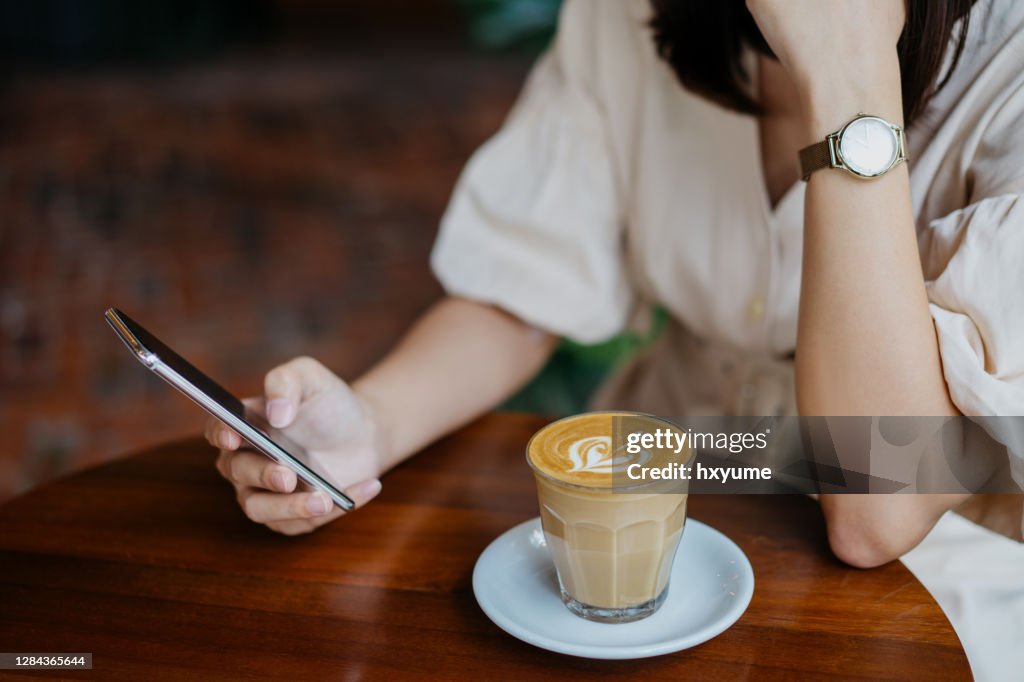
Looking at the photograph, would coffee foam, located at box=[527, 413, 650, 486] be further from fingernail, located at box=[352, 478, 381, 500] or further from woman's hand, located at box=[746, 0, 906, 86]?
woman's hand, located at box=[746, 0, 906, 86]

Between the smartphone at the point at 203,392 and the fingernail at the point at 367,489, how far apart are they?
48 mm

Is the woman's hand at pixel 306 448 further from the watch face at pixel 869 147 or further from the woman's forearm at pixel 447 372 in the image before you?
the watch face at pixel 869 147

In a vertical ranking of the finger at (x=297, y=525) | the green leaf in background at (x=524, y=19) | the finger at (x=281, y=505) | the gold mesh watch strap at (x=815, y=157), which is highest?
the gold mesh watch strap at (x=815, y=157)

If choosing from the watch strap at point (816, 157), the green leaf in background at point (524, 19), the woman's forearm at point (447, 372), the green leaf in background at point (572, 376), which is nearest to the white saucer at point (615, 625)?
the woman's forearm at point (447, 372)

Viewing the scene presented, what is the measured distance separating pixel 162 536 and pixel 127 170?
13.9 feet

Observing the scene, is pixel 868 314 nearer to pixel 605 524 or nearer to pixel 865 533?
pixel 865 533

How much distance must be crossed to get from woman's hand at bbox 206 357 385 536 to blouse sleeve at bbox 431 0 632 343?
344mm

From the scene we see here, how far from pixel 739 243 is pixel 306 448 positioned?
596 millimetres

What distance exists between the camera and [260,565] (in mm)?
840

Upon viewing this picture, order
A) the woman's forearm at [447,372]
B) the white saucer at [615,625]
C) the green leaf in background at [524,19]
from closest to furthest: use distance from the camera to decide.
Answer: the white saucer at [615,625], the woman's forearm at [447,372], the green leaf in background at [524,19]

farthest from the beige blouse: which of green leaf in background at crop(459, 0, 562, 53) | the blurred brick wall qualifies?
green leaf in background at crop(459, 0, 562, 53)

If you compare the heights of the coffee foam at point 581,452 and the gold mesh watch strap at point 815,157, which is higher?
the gold mesh watch strap at point 815,157

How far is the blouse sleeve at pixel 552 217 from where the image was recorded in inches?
49.3

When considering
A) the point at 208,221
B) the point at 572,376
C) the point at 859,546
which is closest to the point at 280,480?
the point at 859,546
